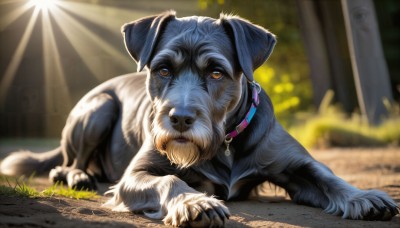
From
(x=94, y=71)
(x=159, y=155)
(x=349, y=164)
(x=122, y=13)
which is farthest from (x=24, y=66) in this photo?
(x=159, y=155)

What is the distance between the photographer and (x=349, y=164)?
8.49 metres

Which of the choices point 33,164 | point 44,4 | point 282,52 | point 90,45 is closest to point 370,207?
point 33,164

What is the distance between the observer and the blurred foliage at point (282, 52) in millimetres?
14836

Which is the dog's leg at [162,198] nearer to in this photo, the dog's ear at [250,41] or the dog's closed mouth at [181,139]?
the dog's closed mouth at [181,139]

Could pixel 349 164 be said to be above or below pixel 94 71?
below

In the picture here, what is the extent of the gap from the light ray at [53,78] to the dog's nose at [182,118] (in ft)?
34.9

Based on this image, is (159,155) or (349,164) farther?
(349,164)

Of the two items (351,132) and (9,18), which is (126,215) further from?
(9,18)

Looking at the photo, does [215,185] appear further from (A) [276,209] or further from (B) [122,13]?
(B) [122,13]

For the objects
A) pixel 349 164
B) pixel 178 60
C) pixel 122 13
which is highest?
pixel 122 13

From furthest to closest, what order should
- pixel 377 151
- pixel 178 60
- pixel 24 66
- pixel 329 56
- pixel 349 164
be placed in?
pixel 329 56 < pixel 24 66 < pixel 377 151 < pixel 349 164 < pixel 178 60

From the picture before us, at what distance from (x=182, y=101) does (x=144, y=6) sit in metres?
11.3

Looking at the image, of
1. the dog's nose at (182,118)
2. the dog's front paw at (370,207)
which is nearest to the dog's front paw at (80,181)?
the dog's nose at (182,118)

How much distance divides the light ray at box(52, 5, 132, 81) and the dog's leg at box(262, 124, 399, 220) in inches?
388
